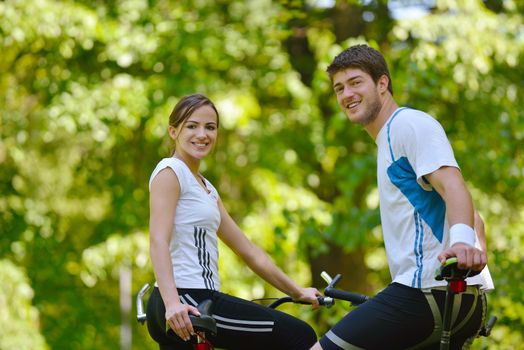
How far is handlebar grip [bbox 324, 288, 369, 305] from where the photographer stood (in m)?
3.66

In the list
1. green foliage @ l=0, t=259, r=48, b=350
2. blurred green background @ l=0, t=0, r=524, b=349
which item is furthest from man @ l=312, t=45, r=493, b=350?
green foliage @ l=0, t=259, r=48, b=350

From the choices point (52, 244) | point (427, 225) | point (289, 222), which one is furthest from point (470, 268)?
point (52, 244)

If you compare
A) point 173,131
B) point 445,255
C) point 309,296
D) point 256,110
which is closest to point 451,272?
point 445,255

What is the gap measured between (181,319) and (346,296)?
65cm

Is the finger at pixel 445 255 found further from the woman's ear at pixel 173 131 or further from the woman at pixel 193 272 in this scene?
the woman's ear at pixel 173 131

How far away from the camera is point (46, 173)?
621 inches

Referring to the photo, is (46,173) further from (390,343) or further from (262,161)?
(390,343)

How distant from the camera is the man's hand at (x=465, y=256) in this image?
300 centimetres

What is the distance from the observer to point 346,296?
12.0ft

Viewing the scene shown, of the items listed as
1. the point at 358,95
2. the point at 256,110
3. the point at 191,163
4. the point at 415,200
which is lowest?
the point at 415,200

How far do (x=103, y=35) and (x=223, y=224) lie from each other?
20.1ft

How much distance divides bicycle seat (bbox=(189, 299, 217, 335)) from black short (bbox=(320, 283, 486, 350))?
0.45 meters

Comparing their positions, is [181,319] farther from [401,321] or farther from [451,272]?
[451,272]

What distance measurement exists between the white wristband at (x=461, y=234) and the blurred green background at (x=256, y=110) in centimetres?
474
